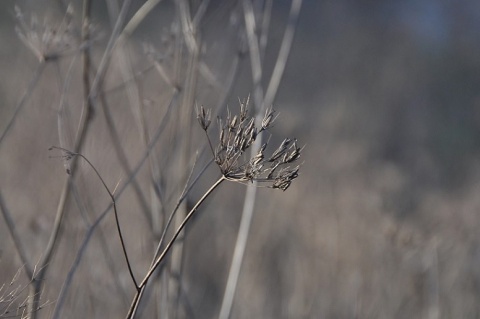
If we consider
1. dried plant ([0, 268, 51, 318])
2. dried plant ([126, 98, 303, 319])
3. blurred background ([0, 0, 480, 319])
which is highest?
blurred background ([0, 0, 480, 319])

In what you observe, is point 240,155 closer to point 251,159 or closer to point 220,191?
point 251,159

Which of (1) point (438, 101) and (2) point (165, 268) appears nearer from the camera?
(2) point (165, 268)

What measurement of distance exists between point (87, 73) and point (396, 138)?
27.0 feet

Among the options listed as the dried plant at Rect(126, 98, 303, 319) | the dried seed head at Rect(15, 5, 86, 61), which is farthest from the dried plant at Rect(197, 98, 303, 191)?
the dried seed head at Rect(15, 5, 86, 61)

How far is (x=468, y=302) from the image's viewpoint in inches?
172

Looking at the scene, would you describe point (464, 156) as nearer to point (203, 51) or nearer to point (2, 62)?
point (2, 62)

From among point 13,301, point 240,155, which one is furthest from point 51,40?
point 240,155

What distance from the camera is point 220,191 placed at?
6660 mm

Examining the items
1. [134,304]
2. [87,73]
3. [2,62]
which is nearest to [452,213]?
[2,62]

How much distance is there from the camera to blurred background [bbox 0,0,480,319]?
264 centimetres

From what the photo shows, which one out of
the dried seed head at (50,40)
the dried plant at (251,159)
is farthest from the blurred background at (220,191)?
the dried plant at (251,159)

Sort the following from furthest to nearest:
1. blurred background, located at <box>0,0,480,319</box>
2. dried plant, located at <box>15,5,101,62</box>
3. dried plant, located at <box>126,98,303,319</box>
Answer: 1. blurred background, located at <box>0,0,480,319</box>
2. dried plant, located at <box>15,5,101,62</box>
3. dried plant, located at <box>126,98,303,319</box>

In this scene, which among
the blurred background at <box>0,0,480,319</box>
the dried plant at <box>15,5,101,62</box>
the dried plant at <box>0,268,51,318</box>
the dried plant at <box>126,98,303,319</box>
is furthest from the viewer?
the blurred background at <box>0,0,480,319</box>

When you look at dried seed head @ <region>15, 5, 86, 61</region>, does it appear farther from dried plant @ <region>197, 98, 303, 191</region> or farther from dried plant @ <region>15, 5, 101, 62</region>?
dried plant @ <region>197, 98, 303, 191</region>
